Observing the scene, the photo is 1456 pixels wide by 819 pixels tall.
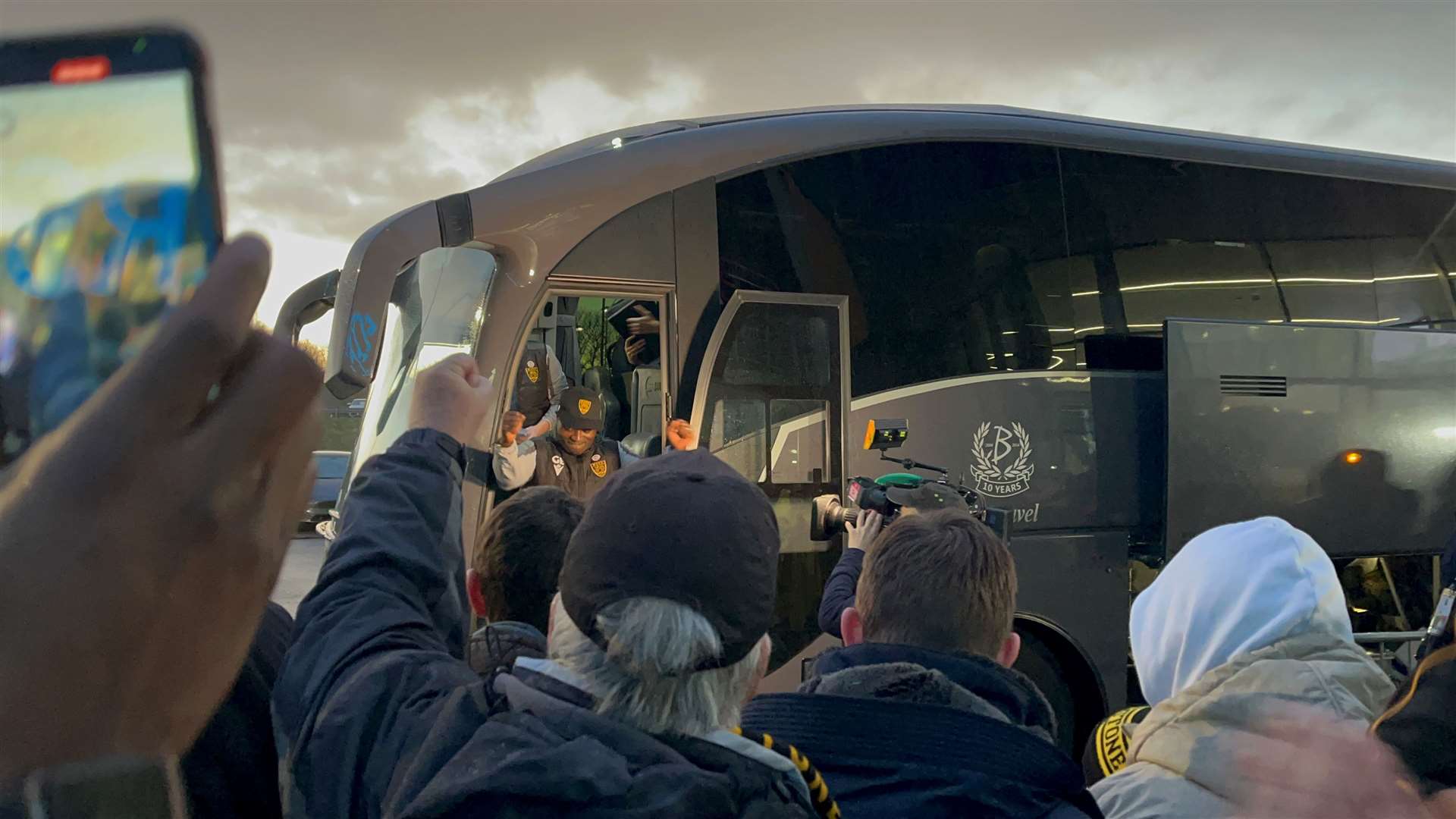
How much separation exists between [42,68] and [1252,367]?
5.77 metres

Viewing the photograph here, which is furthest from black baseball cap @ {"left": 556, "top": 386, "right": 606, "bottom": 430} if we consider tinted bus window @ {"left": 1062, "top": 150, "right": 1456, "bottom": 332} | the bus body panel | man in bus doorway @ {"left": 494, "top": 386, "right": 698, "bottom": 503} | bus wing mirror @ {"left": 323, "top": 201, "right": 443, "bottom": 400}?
the bus body panel

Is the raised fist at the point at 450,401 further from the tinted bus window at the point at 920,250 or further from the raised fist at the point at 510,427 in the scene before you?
the tinted bus window at the point at 920,250

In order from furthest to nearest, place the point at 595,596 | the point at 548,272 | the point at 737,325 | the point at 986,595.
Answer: the point at 737,325 < the point at 548,272 < the point at 986,595 < the point at 595,596

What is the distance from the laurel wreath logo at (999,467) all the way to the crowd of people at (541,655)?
2496 mm

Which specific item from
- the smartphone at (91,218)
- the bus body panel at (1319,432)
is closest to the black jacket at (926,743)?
the smartphone at (91,218)

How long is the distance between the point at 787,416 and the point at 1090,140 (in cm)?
233

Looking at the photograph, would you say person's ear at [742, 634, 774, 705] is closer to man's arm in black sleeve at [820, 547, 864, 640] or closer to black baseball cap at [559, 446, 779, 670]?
black baseball cap at [559, 446, 779, 670]

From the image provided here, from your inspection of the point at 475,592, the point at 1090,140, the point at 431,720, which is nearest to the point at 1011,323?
the point at 1090,140

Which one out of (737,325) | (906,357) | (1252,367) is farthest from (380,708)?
(1252,367)

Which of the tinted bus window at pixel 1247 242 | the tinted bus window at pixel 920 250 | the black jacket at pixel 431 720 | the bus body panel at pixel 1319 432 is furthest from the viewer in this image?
the tinted bus window at pixel 1247 242

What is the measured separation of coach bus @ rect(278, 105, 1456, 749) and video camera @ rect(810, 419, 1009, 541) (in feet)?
0.35

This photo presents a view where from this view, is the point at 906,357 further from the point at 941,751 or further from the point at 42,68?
the point at 42,68

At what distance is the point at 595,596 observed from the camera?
4.32 ft

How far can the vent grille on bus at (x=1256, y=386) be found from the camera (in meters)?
5.28
